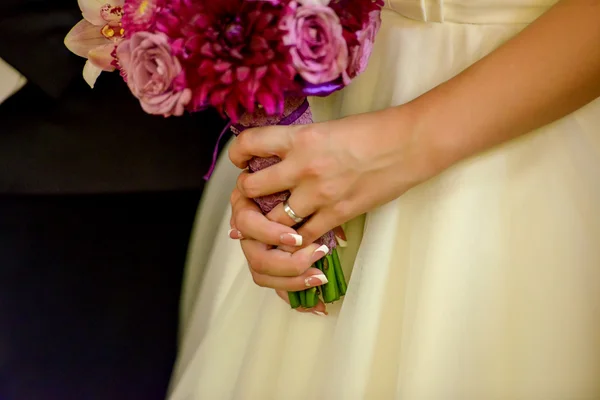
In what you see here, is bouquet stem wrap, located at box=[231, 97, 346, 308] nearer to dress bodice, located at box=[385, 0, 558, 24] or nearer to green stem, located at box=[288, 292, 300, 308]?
green stem, located at box=[288, 292, 300, 308]

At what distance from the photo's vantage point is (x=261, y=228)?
637mm

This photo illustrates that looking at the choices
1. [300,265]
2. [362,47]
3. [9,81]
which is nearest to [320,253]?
[300,265]

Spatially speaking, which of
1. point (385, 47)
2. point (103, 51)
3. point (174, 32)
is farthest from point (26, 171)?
point (385, 47)

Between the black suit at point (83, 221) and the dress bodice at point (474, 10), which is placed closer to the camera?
the dress bodice at point (474, 10)

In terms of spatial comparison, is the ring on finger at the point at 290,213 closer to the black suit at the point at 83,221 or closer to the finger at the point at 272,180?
the finger at the point at 272,180

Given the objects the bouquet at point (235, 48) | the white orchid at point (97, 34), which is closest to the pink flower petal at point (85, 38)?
the white orchid at point (97, 34)

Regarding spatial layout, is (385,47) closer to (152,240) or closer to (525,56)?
(525,56)

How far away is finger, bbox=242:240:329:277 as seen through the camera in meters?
0.63

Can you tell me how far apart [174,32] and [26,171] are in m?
0.60

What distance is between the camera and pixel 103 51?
2.04ft

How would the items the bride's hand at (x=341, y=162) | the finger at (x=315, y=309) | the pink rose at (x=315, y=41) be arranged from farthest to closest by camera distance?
the finger at (x=315, y=309), the bride's hand at (x=341, y=162), the pink rose at (x=315, y=41)

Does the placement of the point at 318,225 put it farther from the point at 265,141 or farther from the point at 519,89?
the point at 519,89

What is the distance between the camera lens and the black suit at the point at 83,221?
3.08ft

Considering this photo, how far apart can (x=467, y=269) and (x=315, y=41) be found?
32 centimetres
